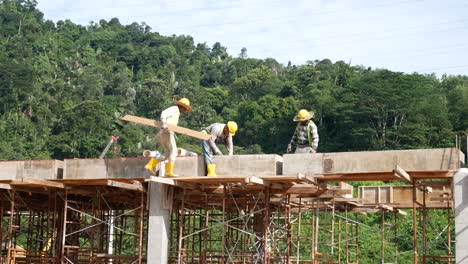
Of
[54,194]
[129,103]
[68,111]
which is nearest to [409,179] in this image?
[54,194]

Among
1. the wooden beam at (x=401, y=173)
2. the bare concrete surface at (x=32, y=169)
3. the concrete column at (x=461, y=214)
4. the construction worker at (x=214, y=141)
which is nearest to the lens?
the wooden beam at (x=401, y=173)

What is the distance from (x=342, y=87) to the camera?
76.2 metres

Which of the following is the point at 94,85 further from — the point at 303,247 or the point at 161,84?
the point at 303,247

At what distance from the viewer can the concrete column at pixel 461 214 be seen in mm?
16891

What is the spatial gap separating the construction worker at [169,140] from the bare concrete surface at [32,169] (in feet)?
9.07

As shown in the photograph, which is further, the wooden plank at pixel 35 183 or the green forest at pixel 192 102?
the green forest at pixel 192 102

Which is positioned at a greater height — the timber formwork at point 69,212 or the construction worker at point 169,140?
the construction worker at point 169,140

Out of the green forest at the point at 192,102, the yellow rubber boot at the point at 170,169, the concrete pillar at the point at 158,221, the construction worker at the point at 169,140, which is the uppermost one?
the green forest at the point at 192,102

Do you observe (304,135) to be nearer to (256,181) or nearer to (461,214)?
(256,181)

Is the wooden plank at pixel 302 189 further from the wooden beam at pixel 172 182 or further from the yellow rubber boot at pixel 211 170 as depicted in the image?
the wooden beam at pixel 172 182

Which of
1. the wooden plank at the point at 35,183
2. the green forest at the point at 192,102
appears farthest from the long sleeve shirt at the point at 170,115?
the green forest at the point at 192,102

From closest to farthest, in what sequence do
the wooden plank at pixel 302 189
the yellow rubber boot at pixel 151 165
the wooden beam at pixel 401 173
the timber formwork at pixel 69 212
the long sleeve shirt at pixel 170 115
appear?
the wooden beam at pixel 401 173
the long sleeve shirt at pixel 170 115
the yellow rubber boot at pixel 151 165
the wooden plank at pixel 302 189
the timber formwork at pixel 69 212

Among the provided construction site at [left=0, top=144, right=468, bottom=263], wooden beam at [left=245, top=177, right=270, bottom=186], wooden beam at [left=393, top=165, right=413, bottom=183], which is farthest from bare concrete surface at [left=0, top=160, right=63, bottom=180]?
wooden beam at [left=393, top=165, right=413, bottom=183]

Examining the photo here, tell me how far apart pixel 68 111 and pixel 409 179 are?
57908mm
